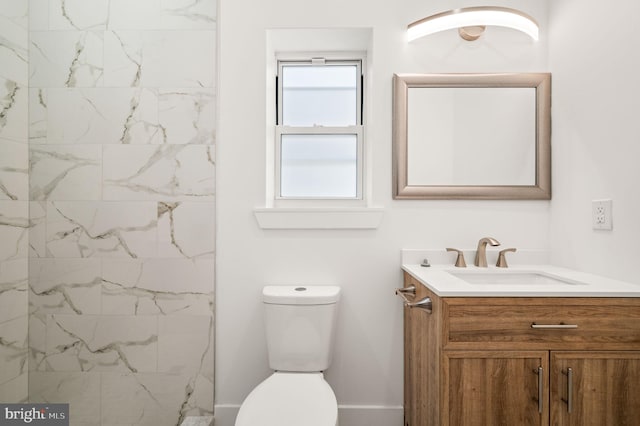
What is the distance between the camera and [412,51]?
1.67 m

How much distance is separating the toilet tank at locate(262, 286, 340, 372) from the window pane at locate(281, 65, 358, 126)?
922 mm

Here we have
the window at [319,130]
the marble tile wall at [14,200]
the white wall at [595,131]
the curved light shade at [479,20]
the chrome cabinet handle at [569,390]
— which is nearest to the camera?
the chrome cabinet handle at [569,390]

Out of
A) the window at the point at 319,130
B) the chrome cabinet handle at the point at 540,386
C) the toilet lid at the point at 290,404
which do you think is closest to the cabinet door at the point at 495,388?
the chrome cabinet handle at the point at 540,386

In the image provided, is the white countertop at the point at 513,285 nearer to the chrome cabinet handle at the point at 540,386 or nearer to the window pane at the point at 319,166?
the chrome cabinet handle at the point at 540,386

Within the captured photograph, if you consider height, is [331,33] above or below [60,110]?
above

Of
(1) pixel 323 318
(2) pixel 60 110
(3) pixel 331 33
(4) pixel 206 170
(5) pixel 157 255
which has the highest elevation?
(3) pixel 331 33

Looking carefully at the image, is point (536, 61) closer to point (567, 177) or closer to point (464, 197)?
point (567, 177)

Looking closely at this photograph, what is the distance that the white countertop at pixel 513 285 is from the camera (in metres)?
1.07

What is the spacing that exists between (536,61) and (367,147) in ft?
2.81

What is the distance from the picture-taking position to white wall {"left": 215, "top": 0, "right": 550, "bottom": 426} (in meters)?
1.66

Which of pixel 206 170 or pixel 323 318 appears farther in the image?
pixel 206 170

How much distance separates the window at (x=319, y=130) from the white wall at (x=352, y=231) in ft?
0.66

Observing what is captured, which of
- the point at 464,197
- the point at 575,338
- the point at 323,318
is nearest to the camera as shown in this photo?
the point at 575,338

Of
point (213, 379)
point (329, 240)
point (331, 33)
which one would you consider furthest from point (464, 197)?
point (213, 379)
